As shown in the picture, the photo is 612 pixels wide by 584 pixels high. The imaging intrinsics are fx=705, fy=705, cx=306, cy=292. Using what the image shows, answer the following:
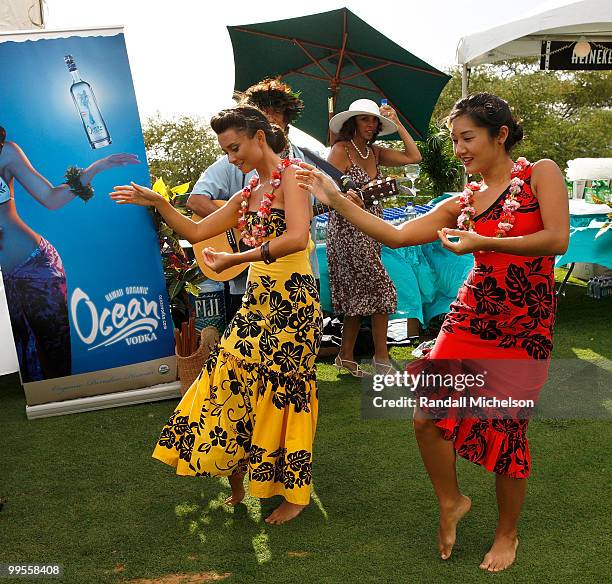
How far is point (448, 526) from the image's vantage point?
8.55 ft

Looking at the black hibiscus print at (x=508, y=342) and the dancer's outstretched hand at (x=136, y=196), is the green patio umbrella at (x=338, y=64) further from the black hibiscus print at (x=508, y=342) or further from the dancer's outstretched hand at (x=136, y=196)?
the black hibiscus print at (x=508, y=342)

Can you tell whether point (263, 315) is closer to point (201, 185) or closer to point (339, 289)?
point (201, 185)

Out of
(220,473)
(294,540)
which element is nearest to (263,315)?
(220,473)

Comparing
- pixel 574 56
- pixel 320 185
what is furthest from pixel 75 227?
pixel 574 56

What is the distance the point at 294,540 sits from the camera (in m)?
2.78

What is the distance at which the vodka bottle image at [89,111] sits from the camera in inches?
161

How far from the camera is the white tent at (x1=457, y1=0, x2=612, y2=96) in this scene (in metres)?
7.32

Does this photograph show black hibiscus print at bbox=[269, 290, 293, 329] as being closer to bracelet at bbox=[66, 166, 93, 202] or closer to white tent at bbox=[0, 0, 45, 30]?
bracelet at bbox=[66, 166, 93, 202]

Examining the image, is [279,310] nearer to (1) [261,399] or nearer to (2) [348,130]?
(1) [261,399]

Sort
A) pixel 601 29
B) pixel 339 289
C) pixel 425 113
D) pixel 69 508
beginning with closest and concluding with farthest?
1. pixel 69 508
2. pixel 339 289
3. pixel 425 113
4. pixel 601 29

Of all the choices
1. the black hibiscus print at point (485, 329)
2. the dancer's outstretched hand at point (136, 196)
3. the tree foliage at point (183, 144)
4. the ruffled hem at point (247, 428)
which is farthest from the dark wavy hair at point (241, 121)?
the tree foliage at point (183, 144)

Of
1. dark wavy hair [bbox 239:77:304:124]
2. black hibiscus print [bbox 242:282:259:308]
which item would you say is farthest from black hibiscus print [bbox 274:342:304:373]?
dark wavy hair [bbox 239:77:304:124]

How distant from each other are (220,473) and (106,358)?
1.77m

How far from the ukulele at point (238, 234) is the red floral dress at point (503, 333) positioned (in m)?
1.32
